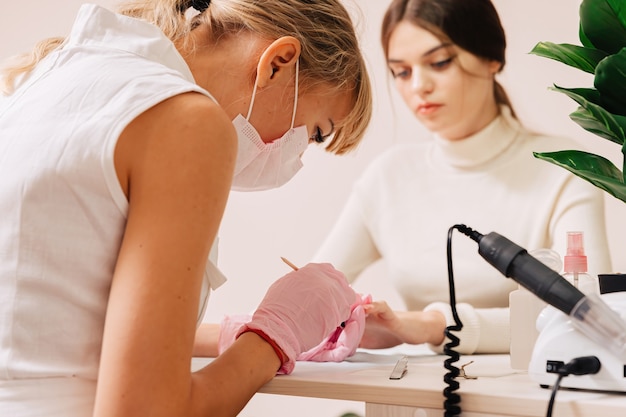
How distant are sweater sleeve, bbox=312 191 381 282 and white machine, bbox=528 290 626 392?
1.28 metres

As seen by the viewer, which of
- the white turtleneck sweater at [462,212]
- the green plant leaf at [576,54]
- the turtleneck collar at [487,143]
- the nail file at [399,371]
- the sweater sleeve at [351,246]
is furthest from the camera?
the sweater sleeve at [351,246]

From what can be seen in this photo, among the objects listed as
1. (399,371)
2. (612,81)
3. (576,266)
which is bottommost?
(399,371)

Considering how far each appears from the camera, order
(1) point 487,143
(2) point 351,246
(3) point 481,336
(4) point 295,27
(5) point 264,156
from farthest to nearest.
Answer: (2) point 351,246 → (1) point 487,143 → (3) point 481,336 → (5) point 264,156 → (4) point 295,27

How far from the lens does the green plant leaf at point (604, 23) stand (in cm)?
97

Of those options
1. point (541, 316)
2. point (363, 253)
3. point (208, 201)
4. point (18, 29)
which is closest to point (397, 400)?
point (541, 316)

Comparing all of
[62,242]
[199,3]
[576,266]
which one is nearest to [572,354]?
[576,266]

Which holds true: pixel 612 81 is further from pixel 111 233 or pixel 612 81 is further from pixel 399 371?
pixel 111 233

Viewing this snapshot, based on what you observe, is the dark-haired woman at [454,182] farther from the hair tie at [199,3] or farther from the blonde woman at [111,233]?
the blonde woman at [111,233]

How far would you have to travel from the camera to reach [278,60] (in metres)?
1.08

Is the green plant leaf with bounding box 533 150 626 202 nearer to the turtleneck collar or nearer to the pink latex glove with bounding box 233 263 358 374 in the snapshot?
the pink latex glove with bounding box 233 263 358 374

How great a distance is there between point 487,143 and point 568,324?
4.16ft

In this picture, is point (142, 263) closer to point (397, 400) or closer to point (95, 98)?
point (95, 98)

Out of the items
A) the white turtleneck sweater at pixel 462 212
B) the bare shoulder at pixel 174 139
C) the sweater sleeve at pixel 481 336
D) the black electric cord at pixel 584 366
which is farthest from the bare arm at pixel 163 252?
the white turtleneck sweater at pixel 462 212

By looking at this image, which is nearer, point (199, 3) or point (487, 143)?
point (199, 3)
